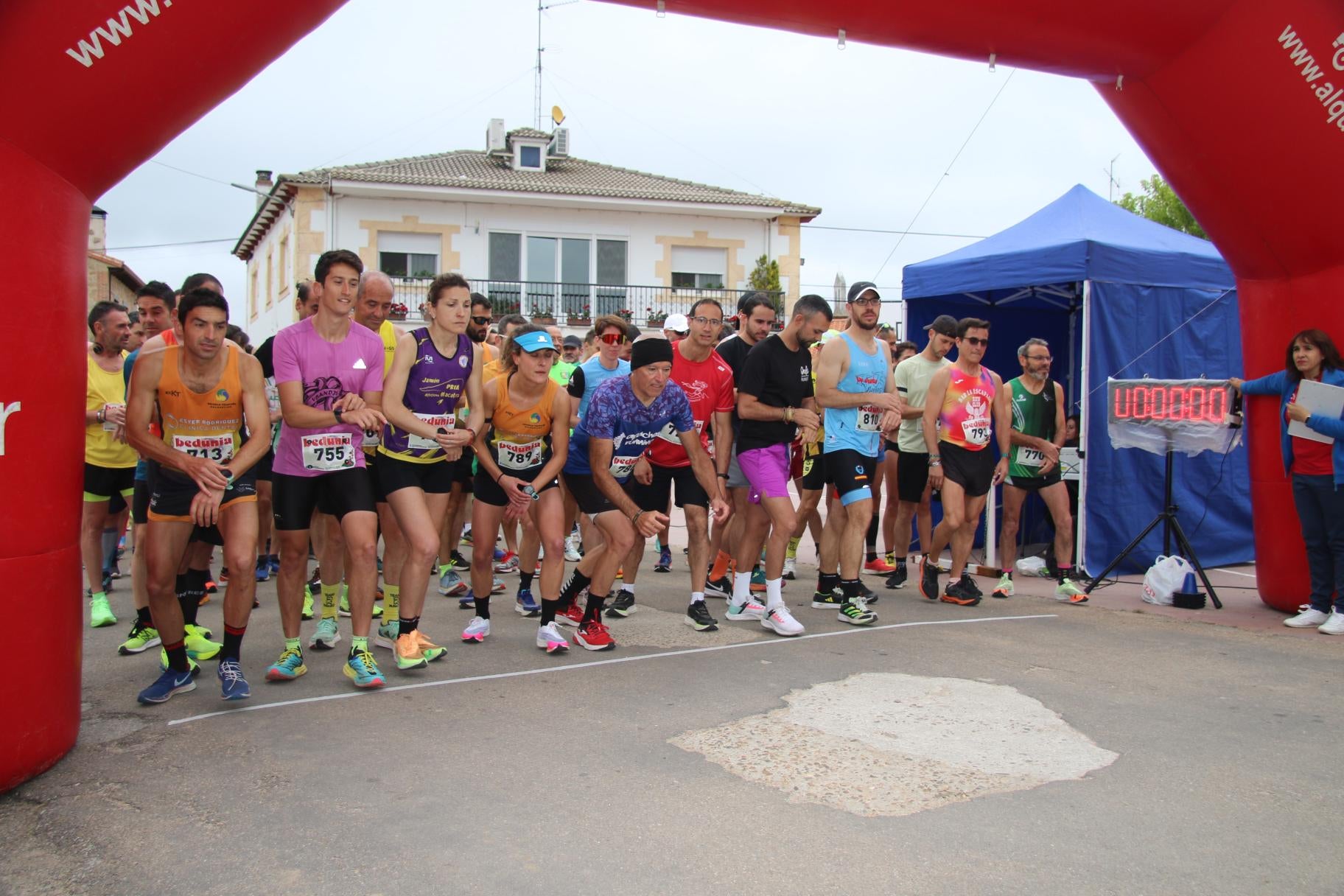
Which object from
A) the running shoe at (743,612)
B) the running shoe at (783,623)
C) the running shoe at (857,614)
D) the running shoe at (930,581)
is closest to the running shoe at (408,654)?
the running shoe at (783,623)

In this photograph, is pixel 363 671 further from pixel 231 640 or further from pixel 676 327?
pixel 676 327

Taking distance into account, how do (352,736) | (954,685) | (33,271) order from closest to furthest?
1. (33,271)
2. (352,736)
3. (954,685)

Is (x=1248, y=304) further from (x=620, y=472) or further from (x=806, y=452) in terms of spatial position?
(x=620, y=472)

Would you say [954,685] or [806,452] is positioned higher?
[806,452]

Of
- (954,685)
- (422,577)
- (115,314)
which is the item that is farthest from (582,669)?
(115,314)

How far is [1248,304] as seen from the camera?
294 inches

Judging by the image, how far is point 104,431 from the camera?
7059 millimetres

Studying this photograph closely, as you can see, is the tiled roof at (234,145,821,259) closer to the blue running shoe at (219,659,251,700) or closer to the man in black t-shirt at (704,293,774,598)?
the man in black t-shirt at (704,293,774,598)

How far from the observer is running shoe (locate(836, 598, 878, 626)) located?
263 inches

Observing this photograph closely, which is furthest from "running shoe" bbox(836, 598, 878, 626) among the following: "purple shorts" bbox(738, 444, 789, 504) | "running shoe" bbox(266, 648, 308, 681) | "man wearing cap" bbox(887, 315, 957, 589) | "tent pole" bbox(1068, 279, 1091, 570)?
"running shoe" bbox(266, 648, 308, 681)

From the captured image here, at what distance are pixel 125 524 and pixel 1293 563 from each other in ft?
28.6

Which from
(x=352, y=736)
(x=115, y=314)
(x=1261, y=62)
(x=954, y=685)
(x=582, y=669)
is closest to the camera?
(x=352, y=736)

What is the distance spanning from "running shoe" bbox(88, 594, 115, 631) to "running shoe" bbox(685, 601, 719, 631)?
3.82 metres

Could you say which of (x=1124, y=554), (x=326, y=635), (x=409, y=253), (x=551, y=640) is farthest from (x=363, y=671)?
(x=409, y=253)
